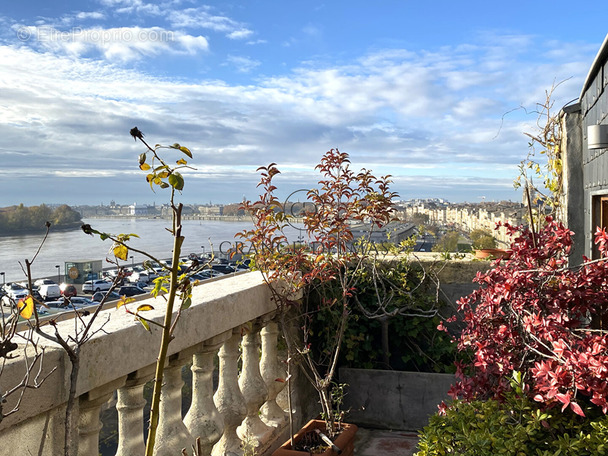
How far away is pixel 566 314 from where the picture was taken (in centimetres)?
248

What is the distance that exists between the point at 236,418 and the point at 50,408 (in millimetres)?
1324

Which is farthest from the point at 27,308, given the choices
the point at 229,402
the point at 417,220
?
the point at 417,220

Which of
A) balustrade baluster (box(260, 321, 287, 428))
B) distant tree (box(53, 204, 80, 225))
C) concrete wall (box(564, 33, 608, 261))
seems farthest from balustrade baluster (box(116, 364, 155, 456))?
concrete wall (box(564, 33, 608, 261))

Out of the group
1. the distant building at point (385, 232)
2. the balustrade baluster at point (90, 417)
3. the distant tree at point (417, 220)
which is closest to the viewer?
the balustrade baluster at point (90, 417)

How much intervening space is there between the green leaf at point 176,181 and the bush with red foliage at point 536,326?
63.9 inches

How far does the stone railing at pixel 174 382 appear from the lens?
1.55 metres

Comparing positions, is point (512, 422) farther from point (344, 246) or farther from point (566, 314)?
point (344, 246)

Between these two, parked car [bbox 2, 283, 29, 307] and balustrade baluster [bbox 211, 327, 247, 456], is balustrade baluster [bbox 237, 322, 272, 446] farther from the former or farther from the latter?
parked car [bbox 2, 283, 29, 307]

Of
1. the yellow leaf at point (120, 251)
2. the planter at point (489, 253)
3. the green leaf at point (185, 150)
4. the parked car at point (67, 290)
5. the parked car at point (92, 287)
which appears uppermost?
the green leaf at point (185, 150)

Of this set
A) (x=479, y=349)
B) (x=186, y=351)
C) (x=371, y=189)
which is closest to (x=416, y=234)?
(x=371, y=189)

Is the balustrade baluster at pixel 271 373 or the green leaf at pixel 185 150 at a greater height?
the green leaf at pixel 185 150

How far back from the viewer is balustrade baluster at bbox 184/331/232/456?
95.7 inches

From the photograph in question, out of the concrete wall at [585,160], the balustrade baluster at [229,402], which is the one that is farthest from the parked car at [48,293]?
the concrete wall at [585,160]

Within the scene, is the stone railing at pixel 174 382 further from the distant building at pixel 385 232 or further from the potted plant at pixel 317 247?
the distant building at pixel 385 232
